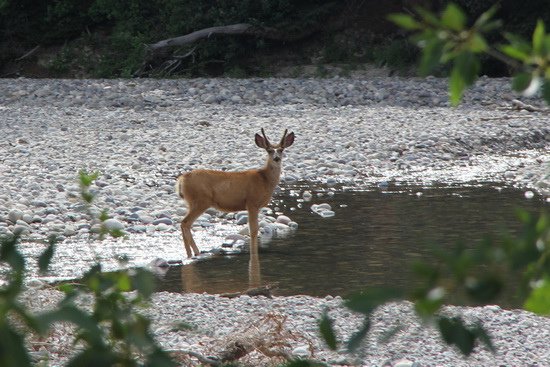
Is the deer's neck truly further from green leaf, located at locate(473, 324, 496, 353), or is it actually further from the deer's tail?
green leaf, located at locate(473, 324, 496, 353)

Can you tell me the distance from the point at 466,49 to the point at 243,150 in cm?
1504

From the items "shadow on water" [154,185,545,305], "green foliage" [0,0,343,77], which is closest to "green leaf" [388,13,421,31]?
"shadow on water" [154,185,545,305]

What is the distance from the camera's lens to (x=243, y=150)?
16266 mm

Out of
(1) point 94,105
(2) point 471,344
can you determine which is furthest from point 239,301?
(1) point 94,105

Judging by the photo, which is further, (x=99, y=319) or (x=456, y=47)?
(x=99, y=319)

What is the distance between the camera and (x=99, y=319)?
146cm

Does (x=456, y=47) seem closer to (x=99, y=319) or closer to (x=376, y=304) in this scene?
(x=376, y=304)

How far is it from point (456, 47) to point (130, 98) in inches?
857

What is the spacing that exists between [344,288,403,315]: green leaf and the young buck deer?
881cm

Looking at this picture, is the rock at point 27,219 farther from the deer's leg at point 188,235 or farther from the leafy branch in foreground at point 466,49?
the leafy branch in foreground at point 466,49

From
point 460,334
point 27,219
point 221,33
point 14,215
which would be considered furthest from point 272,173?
point 221,33

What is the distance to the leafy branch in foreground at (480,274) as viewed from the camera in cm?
125

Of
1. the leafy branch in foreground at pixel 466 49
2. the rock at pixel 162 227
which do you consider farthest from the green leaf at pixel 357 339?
the rock at pixel 162 227

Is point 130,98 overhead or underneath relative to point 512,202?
overhead
